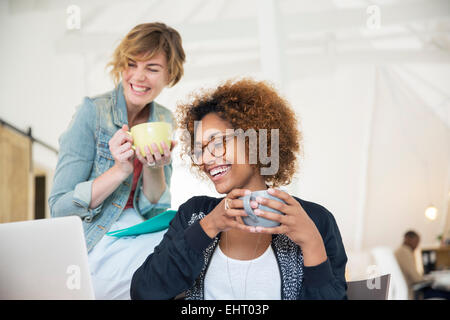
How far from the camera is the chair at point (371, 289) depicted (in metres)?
0.87

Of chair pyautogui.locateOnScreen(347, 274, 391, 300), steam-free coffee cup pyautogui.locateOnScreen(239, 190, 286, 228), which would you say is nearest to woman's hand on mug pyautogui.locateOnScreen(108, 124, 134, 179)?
steam-free coffee cup pyautogui.locateOnScreen(239, 190, 286, 228)

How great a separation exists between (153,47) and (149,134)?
34 cm

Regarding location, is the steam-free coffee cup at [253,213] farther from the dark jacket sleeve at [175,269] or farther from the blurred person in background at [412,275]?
the blurred person in background at [412,275]

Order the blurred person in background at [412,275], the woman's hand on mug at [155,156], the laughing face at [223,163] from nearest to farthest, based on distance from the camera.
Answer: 1. the laughing face at [223,163]
2. the woman's hand on mug at [155,156]
3. the blurred person in background at [412,275]

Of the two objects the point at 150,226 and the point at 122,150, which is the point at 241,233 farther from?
the point at 122,150

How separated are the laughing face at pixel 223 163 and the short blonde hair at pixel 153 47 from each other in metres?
0.33

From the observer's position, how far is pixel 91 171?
125cm

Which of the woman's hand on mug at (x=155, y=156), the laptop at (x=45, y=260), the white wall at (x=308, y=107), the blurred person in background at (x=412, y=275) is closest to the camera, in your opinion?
the laptop at (x=45, y=260)

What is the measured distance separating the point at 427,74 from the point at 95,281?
1.68 m

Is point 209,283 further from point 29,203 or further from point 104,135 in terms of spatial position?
point 29,203

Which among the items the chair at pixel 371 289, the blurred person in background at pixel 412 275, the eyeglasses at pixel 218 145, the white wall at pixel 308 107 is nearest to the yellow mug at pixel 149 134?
the eyeglasses at pixel 218 145

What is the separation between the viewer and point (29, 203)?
1984mm
